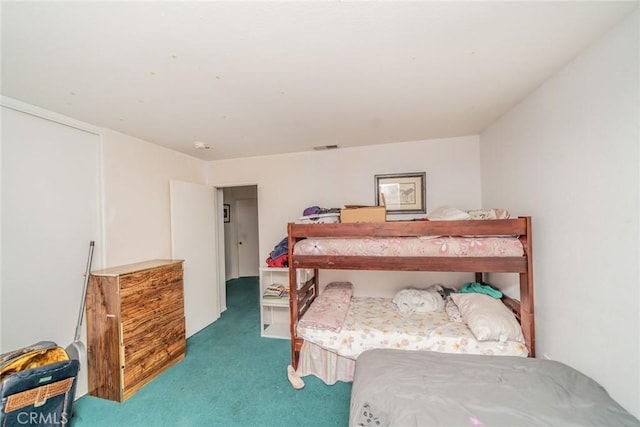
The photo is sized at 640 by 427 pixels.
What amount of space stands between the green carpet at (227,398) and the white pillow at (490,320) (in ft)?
3.70

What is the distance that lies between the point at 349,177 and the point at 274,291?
1.74 meters

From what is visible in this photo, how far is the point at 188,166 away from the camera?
330cm

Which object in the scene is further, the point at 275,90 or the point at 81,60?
the point at 275,90

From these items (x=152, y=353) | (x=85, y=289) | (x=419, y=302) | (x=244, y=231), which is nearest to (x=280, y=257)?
(x=152, y=353)

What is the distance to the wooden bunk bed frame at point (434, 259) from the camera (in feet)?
5.73

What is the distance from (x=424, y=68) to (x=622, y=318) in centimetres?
162

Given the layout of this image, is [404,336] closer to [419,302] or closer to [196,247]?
[419,302]

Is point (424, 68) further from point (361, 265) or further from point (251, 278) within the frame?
point (251, 278)

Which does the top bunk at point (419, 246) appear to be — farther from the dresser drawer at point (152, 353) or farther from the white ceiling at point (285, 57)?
the dresser drawer at point (152, 353)

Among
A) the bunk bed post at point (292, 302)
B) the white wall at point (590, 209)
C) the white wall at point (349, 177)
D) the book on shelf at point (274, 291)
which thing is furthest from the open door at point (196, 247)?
the white wall at point (590, 209)

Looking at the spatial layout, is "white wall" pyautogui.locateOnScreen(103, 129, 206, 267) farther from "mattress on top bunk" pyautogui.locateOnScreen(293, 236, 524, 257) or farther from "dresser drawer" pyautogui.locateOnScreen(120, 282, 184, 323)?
"mattress on top bunk" pyautogui.locateOnScreen(293, 236, 524, 257)

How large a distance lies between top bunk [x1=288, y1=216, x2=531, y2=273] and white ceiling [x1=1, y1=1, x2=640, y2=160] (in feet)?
3.17

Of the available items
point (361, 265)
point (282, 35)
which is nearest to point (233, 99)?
point (282, 35)

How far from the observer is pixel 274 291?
309cm
